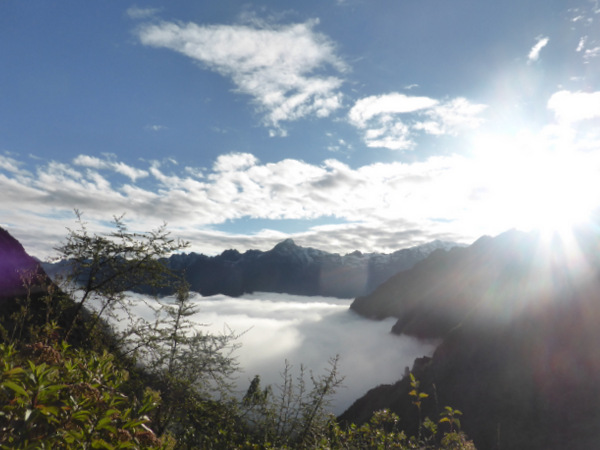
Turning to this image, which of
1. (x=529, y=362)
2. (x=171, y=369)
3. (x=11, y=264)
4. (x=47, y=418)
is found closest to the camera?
(x=47, y=418)

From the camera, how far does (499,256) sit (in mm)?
114875

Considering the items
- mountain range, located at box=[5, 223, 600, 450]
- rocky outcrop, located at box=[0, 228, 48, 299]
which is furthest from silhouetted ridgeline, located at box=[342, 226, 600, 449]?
rocky outcrop, located at box=[0, 228, 48, 299]

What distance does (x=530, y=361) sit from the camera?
46.7 metres

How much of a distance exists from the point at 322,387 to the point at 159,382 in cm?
556

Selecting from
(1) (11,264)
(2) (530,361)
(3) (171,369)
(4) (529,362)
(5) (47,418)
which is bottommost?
(4) (529,362)

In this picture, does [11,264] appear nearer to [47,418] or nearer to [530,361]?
[47,418]

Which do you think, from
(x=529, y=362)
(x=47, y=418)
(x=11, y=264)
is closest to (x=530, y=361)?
(x=529, y=362)

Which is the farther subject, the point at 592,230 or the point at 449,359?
the point at 592,230

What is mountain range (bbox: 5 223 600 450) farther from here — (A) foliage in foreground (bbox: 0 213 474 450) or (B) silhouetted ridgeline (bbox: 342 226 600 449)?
(A) foliage in foreground (bbox: 0 213 474 450)

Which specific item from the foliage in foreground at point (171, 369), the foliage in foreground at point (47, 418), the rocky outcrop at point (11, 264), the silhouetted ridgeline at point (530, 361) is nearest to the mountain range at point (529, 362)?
the silhouetted ridgeline at point (530, 361)

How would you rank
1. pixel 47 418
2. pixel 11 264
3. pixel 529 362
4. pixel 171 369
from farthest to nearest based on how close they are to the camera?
pixel 529 362 < pixel 11 264 < pixel 171 369 < pixel 47 418

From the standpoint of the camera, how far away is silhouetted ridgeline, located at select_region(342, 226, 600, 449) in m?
38.0

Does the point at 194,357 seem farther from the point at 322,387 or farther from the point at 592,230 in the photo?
the point at 592,230

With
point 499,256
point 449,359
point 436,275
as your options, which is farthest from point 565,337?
point 436,275
